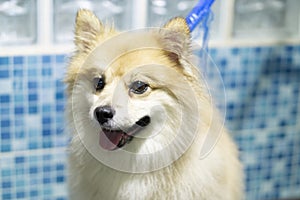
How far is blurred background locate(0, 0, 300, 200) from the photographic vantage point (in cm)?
201

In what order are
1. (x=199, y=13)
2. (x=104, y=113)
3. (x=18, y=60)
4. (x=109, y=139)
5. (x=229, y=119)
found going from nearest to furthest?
1. (x=104, y=113)
2. (x=109, y=139)
3. (x=199, y=13)
4. (x=18, y=60)
5. (x=229, y=119)

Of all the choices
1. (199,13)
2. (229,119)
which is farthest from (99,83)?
(229,119)

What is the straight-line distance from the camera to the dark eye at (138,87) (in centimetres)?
137

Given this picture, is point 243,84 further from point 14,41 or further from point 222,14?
point 14,41

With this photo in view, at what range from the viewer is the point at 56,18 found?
204cm

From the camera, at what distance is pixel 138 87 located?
4.51ft

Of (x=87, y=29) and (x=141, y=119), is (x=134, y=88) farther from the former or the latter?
(x=87, y=29)

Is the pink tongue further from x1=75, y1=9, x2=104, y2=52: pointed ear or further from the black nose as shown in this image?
x1=75, y1=9, x2=104, y2=52: pointed ear

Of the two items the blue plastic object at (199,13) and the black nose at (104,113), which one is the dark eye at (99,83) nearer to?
the black nose at (104,113)

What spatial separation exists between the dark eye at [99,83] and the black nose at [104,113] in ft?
0.33

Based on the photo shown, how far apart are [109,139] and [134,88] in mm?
150

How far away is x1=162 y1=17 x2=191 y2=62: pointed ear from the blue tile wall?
406 mm

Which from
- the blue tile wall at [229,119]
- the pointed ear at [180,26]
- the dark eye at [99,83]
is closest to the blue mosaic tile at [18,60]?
the blue tile wall at [229,119]

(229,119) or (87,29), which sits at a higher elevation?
(87,29)
